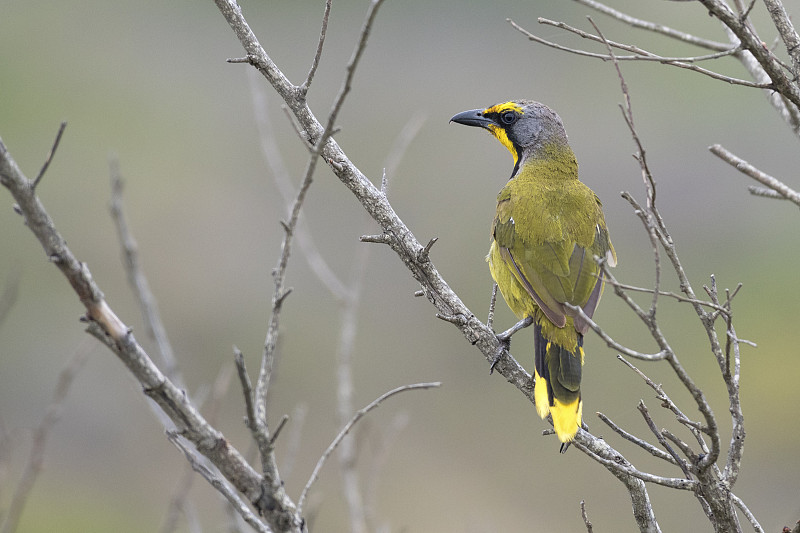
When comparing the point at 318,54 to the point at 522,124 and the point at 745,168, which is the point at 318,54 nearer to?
the point at 745,168

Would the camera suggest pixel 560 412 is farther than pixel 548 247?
No

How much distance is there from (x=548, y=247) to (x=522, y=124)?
1.14 meters

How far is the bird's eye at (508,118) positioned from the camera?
4.94 meters

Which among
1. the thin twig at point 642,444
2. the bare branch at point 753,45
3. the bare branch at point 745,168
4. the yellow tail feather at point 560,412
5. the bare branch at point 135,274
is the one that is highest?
the bare branch at point 753,45

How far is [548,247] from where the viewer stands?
4.05 metres

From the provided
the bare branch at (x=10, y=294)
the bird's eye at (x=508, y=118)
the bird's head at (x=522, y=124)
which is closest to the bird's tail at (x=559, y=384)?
the bird's head at (x=522, y=124)

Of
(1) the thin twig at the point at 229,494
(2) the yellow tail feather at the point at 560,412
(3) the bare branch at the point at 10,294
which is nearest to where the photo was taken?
(1) the thin twig at the point at 229,494

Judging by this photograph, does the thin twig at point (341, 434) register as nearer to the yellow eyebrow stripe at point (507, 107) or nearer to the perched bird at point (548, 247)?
the perched bird at point (548, 247)

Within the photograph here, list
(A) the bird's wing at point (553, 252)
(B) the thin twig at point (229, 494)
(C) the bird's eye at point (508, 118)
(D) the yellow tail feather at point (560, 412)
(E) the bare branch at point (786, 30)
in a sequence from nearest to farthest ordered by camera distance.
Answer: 1. (B) the thin twig at point (229, 494)
2. (E) the bare branch at point (786, 30)
3. (D) the yellow tail feather at point (560, 412)
4. (A) the bird's wing at point (553, 252)
5. (C) the bird's eye at point (508, 118)

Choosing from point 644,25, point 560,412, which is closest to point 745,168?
point 644,25

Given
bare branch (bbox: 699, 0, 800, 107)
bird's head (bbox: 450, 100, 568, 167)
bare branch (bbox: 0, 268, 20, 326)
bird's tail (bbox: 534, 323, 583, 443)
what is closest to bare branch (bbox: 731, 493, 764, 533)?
bird's tail (bbox: 534, 323, 583, 443)

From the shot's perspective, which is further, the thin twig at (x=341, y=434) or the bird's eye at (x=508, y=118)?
the bird's eye at (x=508, y=118)

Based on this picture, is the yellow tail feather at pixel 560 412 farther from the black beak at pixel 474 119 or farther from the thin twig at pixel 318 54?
the black beak at pixel 474 119

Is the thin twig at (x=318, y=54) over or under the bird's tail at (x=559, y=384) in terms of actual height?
over
